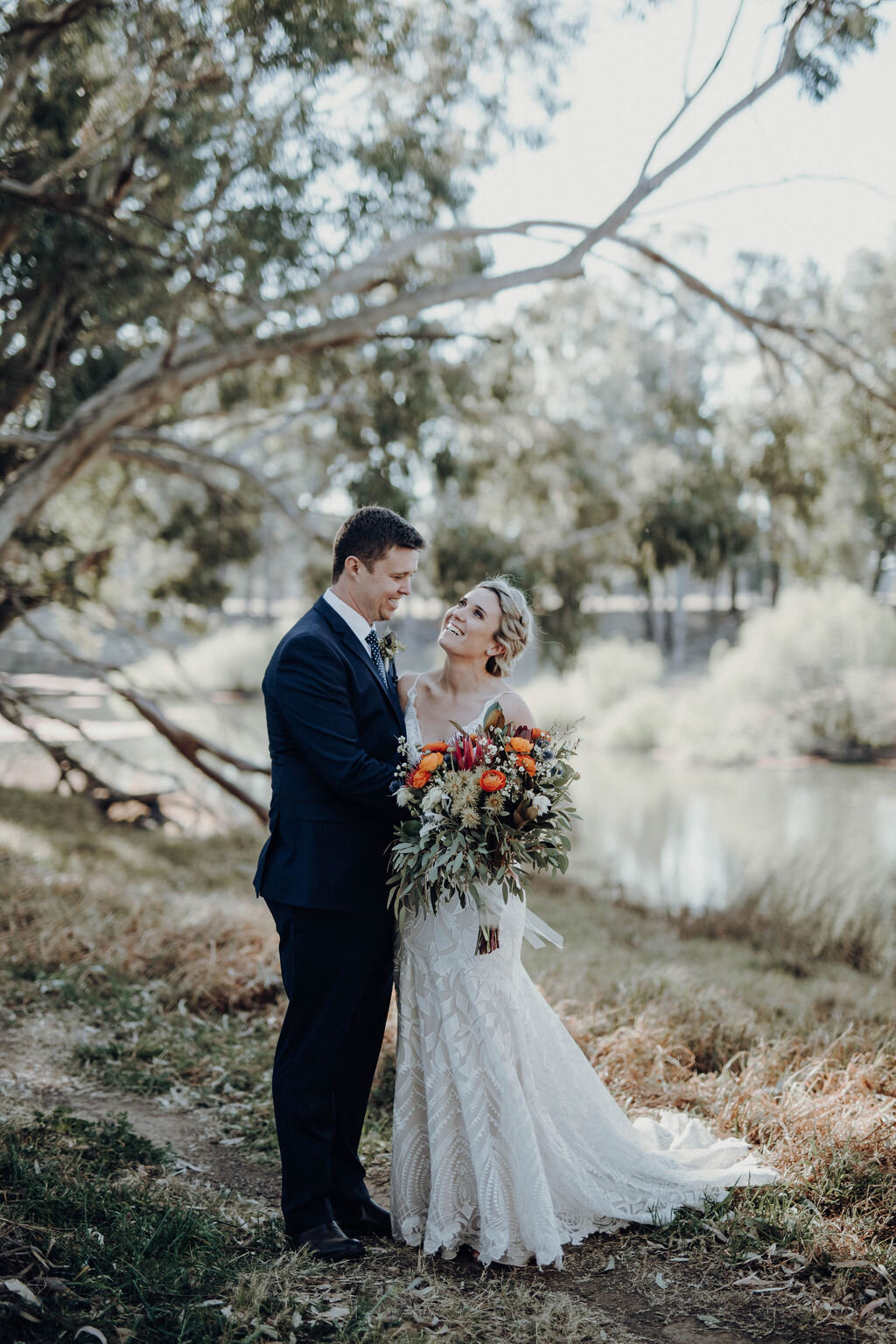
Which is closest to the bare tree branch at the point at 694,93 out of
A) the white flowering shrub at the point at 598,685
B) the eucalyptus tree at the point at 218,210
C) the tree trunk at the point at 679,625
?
the eucalyptus tree at the point at 218,210

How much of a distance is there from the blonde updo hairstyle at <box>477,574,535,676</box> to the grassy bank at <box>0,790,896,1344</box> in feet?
6.13

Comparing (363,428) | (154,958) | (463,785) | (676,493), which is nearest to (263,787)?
(363,428)

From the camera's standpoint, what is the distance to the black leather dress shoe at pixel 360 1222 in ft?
11.0

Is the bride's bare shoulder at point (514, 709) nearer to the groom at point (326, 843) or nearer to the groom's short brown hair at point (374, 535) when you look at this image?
the groom at point (326, 843)

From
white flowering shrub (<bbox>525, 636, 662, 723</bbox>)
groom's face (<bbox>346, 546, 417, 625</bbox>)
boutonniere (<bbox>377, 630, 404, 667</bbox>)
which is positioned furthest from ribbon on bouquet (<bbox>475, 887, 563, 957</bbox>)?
white flowering shrub (<bbox>525, 636, 662, 723</bbox>)

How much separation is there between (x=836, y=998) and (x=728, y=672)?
1583cm

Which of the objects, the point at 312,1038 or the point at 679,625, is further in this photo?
the point at 679,625

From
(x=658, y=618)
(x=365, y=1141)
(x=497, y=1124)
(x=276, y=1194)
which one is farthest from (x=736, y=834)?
(x=658, y=618)

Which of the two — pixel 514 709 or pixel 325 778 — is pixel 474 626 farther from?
pixel 325 778

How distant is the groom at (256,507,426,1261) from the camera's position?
312 cm

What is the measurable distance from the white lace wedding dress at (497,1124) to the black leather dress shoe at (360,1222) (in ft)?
0.28

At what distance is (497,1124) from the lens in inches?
127

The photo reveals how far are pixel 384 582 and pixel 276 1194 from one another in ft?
7.37

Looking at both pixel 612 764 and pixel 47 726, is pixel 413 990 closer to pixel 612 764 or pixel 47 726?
pixel 612 764
